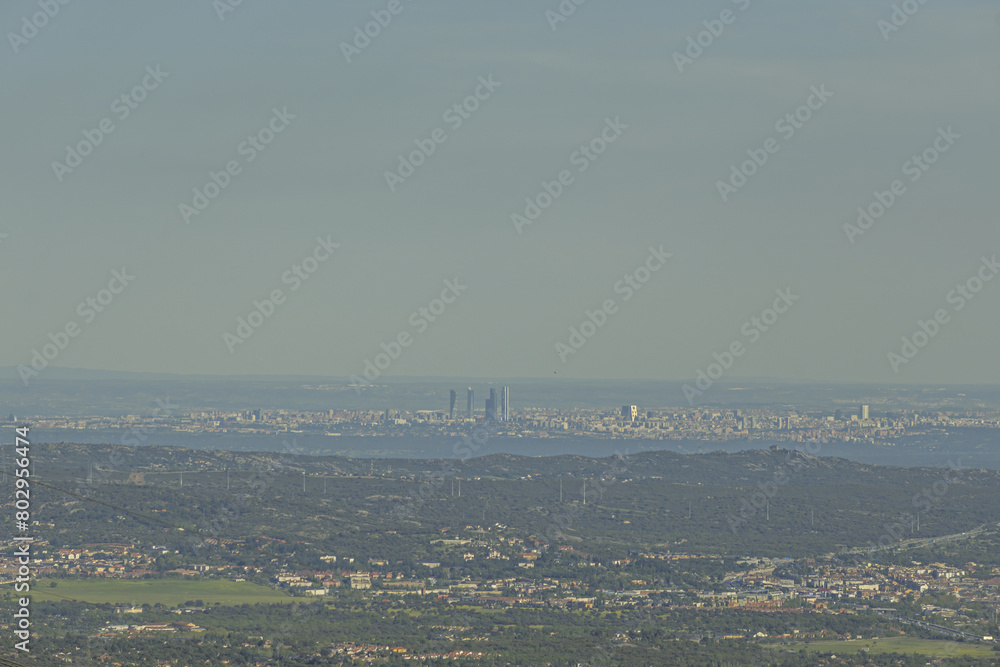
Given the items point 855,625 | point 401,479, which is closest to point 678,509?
point 401,479

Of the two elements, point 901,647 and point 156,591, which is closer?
point 901,647

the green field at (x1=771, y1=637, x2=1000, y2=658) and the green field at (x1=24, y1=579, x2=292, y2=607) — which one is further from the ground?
the green field at (x1=24, y1=579, x2=292, y2=607)

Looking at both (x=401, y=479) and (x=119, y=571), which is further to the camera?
(x=401, y=479)

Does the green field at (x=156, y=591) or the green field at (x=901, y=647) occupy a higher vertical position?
the green field at (x=156, y=591)

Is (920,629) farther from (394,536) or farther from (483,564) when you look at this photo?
(394,536)

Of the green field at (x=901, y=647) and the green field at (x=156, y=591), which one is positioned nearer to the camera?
the green field at (x=901, y=647)
